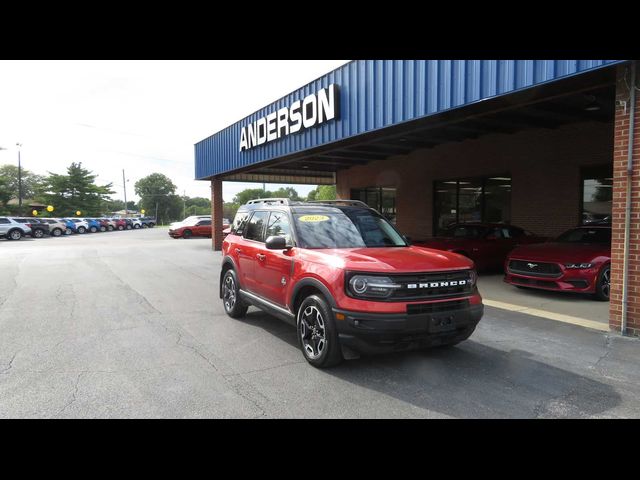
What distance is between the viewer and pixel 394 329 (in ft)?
13.1

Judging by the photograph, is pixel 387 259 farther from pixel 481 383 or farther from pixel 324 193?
pixel 324 193

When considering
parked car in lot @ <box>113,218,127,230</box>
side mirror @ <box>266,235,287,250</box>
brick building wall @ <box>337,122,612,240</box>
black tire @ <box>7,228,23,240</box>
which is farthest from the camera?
parked car in lot @ <box>113,218,127,230</box>

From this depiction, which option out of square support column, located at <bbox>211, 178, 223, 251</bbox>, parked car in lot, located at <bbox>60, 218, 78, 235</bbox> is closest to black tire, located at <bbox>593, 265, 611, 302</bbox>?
square support column, located at <bbox>211, 178, 223, 251</bbox>

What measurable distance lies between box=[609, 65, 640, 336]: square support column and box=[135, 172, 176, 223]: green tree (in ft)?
396

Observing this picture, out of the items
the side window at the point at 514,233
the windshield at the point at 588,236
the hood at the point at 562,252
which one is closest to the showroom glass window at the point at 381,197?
the side window at the point at 514,233

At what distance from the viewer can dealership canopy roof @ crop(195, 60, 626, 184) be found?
21.6ft

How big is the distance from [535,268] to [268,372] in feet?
21.2

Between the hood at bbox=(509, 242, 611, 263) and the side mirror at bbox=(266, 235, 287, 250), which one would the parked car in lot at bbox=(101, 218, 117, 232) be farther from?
the side mirror at bbox=(266, 235, 287, 250)

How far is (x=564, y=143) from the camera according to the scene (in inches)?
491

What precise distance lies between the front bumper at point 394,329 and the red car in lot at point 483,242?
717cm

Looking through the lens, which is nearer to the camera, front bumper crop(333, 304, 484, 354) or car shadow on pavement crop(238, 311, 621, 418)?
car shadow on pavement crop(238, 311, 621, 418)

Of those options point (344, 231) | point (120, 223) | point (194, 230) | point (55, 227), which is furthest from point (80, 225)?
point (344, 231)

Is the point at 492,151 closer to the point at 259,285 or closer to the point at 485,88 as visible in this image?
the point at 485,88

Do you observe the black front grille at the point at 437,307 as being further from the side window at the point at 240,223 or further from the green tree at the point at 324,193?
the green tree at the point at 324,193
